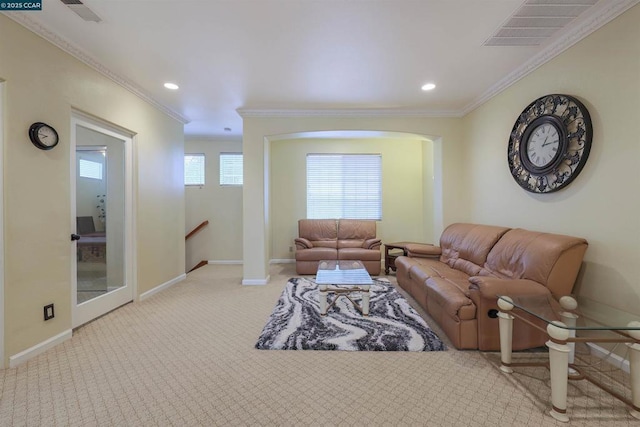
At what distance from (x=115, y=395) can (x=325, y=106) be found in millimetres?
3938

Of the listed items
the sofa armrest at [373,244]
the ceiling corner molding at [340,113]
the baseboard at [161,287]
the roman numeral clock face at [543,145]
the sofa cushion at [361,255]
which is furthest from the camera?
the sofa armrest at [373,244]

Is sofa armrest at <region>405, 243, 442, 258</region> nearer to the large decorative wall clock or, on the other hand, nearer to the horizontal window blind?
the large decorative wall clock

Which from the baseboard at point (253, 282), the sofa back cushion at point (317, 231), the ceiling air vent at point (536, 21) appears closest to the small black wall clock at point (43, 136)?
the baseboard at point (253, 282)

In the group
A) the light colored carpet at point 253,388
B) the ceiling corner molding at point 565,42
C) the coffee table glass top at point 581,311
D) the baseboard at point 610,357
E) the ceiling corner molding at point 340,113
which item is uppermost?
the ceiling corner molding at point 340,113

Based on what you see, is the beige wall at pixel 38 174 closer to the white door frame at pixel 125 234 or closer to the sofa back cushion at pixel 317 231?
the white door frame at pixel 125 234

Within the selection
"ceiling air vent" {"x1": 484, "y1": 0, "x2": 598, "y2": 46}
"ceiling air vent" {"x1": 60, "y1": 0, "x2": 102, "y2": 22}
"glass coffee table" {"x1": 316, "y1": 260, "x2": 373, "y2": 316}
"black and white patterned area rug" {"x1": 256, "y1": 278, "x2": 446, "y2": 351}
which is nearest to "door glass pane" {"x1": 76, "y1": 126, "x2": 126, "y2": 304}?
"ceiling air vent" {"x1": 60, "y1": 0, "x2": 102, "y2": 22}

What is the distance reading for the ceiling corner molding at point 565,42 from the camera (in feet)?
6.45

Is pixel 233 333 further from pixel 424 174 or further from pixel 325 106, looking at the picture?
pixel 424 174

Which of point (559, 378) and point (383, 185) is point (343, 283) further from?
point (383, 185)

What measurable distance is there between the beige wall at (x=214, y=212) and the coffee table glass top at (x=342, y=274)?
300cm

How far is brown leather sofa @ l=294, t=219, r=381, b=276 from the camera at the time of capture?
477 cm

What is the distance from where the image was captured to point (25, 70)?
2139 mm

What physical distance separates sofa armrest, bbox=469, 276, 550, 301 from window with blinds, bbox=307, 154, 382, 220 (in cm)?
362

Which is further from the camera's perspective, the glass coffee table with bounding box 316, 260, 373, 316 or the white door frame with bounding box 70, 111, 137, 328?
the glass coffee table with bounding box 316, 260, 373, 316
